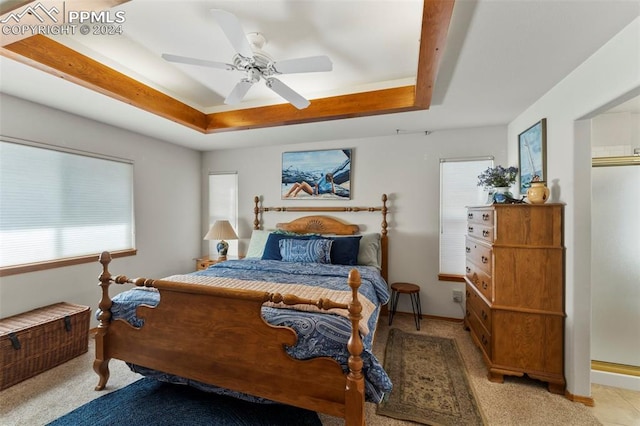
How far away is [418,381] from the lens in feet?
7.04

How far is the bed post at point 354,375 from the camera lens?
54.3 inches

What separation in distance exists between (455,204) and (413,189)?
1.73ft

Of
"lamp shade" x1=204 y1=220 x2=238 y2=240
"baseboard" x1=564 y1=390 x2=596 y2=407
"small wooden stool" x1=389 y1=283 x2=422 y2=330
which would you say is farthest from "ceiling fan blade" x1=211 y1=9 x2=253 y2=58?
"baseboard" x1=564 y1=390 x2=596 y2=407

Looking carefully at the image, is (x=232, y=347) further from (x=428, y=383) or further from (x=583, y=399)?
(x=583, y=399)

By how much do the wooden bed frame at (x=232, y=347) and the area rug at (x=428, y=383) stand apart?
0.66 m

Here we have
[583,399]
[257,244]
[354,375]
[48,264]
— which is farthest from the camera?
[257,244]

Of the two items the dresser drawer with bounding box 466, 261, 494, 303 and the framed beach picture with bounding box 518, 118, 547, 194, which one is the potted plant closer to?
the framed beach picture with bounding box 518, 118, 547, 194

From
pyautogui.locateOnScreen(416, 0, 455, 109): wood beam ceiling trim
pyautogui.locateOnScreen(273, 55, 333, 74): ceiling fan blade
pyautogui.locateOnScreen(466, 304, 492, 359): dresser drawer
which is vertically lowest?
pyautogui.locateOnScreen(466, 304, 492, 359): dresser drawer

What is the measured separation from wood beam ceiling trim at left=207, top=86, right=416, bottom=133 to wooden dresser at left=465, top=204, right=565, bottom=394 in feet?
4.19

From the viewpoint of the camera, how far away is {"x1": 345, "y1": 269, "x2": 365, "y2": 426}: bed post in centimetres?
138

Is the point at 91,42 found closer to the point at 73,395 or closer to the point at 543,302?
the point at 73,395

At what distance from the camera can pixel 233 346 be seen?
164cm

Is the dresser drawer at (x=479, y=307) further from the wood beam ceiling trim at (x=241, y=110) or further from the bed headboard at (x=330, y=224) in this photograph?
the wood beam ceiling trim at (x=241, y=110)

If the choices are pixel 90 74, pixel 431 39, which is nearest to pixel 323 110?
pixel 431 39
